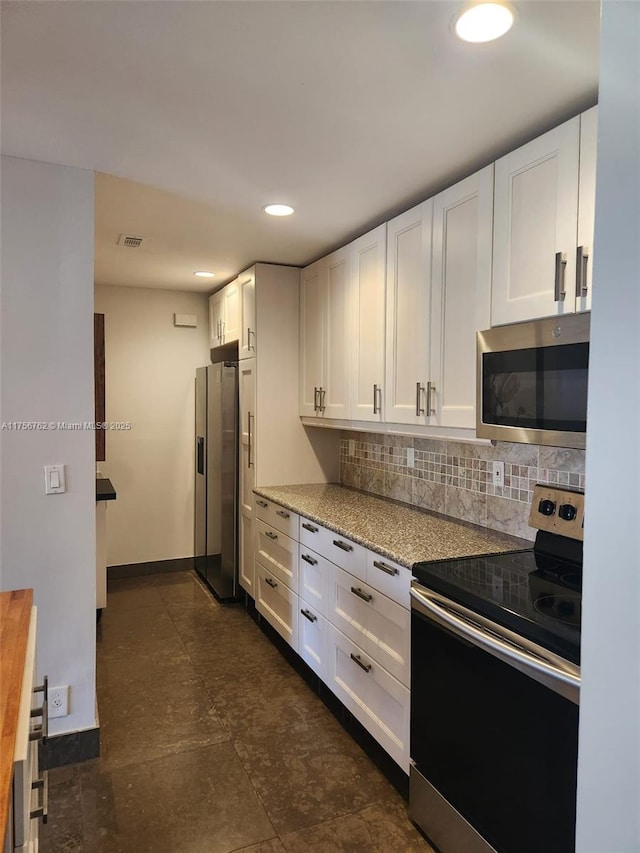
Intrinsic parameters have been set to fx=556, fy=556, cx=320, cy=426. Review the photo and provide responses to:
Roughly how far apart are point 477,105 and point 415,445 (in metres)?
1.72

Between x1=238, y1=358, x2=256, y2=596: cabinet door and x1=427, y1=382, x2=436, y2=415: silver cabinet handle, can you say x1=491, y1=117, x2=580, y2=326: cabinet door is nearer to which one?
x1=427, y1=382, x2=436, y2=415: silver cabinet handle

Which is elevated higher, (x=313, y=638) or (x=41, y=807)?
(x=41, y=807)

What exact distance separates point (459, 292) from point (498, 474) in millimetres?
809

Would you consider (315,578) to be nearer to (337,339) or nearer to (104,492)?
(337,339)

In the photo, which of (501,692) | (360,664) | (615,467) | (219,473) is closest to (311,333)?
(219,473)

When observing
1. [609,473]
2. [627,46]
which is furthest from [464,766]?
[627,46]

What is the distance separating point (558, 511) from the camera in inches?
79.0

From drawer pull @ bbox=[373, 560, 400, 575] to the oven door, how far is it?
6.4 inches

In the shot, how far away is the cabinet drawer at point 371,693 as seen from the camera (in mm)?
2018

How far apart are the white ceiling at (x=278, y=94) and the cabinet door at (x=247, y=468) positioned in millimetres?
1332

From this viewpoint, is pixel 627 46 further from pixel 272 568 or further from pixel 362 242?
pixel 272 568

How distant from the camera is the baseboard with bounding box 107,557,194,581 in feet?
15.0

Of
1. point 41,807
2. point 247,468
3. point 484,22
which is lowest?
point 41,807

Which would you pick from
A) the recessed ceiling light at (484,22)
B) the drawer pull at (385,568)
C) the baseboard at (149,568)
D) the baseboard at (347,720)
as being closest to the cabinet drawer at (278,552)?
the baseboard at (347,720)
